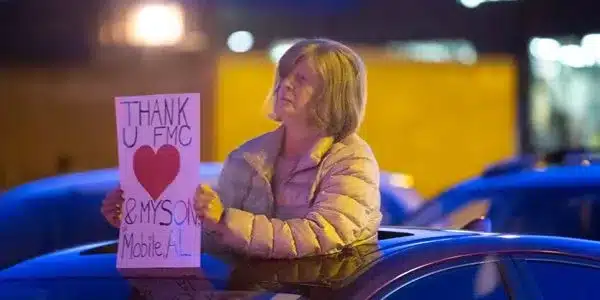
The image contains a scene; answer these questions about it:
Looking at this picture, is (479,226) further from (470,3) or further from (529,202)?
(470,3)

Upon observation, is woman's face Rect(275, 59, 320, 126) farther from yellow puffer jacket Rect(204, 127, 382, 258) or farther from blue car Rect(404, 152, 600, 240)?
blue car Rect(404, 152, 600, 240)

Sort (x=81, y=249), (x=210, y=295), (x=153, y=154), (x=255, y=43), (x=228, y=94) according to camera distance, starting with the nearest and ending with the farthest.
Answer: (x=210, y=295)
(x=153, y=154)
(x=81, y=249)
(x=228, y=94)
(x=255, y=43)

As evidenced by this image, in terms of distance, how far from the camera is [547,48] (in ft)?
50.6

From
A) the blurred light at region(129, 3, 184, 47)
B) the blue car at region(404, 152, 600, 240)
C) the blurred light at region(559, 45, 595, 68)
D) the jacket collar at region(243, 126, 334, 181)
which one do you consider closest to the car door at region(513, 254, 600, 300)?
the jacket collar at region(243, 126, 334, 181)

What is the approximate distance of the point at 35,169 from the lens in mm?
14188

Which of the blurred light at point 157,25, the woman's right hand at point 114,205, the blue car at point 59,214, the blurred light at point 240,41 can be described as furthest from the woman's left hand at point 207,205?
the blurred light at point 240,41

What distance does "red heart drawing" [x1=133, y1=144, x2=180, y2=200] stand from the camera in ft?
11.7

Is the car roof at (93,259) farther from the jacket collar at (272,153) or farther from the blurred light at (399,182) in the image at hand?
the blurred light at (399,182)

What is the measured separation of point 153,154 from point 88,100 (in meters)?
10.8

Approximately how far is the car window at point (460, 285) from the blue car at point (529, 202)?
2.49 m

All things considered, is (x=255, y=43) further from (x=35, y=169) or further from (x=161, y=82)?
(x=35, y=169)

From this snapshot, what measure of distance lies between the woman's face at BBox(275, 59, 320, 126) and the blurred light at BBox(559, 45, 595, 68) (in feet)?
39.2

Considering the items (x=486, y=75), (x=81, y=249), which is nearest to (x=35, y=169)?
(x=486, y=75)

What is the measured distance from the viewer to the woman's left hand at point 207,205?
3.45m
